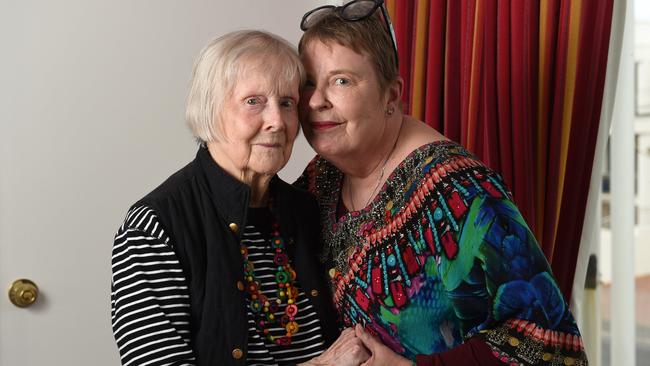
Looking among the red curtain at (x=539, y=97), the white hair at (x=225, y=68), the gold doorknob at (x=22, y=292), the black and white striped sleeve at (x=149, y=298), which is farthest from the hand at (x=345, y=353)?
the gold doorknob at (x=22, y=292)

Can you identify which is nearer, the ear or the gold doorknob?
the ear

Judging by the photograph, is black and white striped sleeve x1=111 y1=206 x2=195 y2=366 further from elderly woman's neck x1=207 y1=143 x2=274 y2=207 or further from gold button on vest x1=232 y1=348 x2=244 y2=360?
elderly woman's neck x1=207 y1=143 x2=274 y2=207

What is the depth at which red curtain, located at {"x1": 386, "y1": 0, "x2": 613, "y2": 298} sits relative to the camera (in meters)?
1.97

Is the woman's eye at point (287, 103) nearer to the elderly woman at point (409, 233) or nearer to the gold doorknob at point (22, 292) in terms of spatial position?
the elderly woman at point (409, 233)

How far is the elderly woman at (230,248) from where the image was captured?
144cm

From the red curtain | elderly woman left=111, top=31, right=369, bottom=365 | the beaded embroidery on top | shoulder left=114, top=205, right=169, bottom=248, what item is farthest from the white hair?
the red curtain

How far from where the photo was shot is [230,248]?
1528 millimetres

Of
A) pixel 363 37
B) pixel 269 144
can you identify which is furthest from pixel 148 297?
pixel 363 37

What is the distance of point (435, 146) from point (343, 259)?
1.08 ft

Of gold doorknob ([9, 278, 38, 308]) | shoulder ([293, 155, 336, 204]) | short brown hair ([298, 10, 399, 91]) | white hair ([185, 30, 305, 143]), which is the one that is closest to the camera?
white hair ([185, 30, 305, 143])

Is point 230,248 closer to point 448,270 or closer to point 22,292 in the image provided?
point 448,270

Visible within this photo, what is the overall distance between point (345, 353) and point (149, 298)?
1.38ft

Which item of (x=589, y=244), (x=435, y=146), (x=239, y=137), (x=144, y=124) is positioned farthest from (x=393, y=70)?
(x=144, y=124)

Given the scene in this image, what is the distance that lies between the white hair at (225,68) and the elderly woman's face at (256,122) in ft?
0.04
